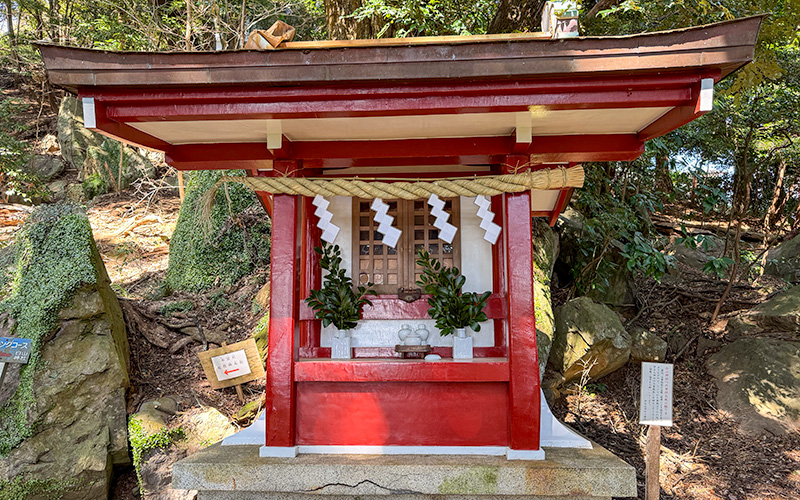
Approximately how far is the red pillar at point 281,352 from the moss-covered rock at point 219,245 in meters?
4.85

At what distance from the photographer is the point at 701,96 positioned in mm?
2713

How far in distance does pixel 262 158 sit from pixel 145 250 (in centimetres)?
802

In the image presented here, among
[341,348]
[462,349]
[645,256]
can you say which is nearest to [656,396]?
[462,349]

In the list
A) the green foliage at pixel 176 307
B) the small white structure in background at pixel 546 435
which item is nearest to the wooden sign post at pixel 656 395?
the small white structure in background at pixel 546 435

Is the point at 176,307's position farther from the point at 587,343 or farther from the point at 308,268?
the point at 587,343

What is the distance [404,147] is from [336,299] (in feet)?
3.91

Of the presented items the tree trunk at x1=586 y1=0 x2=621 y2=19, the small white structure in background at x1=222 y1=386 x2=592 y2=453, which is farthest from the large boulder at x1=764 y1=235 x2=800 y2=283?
the small white structure in background at x1=222 y1=386 x2=592 y2=453

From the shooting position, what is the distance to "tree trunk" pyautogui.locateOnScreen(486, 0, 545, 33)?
679cm

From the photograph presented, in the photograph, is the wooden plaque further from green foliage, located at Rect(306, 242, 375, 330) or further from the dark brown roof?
the dark brown roof

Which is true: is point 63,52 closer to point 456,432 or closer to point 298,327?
point 298,327

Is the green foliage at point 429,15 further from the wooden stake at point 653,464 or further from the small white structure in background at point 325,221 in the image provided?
the wooden stake at point 653,464

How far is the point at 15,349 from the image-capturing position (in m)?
5.28

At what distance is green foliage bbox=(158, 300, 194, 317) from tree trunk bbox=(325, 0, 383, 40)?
14.7ft

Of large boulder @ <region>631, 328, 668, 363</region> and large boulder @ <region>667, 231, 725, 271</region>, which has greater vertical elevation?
large boulder @ <region>667, 231, 725, 271</region>
